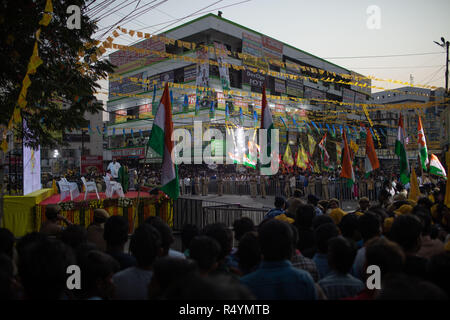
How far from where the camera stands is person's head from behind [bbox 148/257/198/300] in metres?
2.55

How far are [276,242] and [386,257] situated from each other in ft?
3.29

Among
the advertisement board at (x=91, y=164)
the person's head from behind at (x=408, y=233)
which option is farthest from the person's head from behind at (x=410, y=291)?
the advertisement board at (x=91, y=164)

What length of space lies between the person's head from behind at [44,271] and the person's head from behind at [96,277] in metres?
0.41

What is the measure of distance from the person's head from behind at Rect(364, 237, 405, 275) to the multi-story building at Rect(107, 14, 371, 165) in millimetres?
24833

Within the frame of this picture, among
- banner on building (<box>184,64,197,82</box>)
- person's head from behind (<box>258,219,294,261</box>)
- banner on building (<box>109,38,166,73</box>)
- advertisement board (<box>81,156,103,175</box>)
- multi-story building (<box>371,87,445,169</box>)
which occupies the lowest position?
person's head from behind (<box>258,219,294,261</box>)

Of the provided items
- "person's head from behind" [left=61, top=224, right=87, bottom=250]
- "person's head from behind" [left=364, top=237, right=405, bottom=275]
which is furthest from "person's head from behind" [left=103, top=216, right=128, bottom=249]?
"person's head from behind" [left=364, top=237, right=405, bottom=275]

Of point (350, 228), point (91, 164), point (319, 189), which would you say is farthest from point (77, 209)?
point (91, 164)

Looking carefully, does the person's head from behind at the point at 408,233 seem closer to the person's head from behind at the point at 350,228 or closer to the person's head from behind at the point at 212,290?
the person's head from behind at the point at 350,228

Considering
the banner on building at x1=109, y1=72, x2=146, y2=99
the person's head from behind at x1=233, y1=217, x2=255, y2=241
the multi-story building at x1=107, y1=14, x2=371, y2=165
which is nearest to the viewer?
the person's head from behind at x1=233, y1=217, x2=255, y2=241

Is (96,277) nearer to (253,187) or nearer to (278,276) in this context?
(278,276)

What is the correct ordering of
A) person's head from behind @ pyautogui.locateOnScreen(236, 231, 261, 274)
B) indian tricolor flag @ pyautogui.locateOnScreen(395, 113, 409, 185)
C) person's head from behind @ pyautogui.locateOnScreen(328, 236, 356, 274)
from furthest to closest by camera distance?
indian tricolor flag @ pyautogui.locateOnScreen(395, 113, 409, 185) < person's head from behind @ pyautogui.locateOnScreen(236, 231, 261, 274) < person's head from behind @ pyautogui.locateOnScreen(328, 236, 356, 274)

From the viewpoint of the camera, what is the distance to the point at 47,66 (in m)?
7.61

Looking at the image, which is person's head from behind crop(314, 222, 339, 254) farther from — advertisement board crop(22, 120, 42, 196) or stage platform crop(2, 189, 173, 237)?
advertisement board crop(22, 120, 42, 196)
